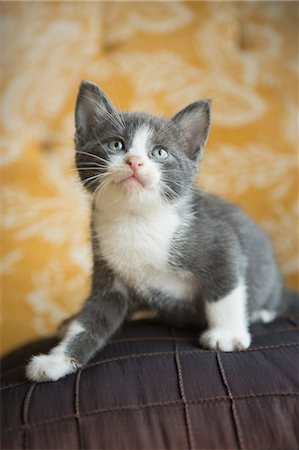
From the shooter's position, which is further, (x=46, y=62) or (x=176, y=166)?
(x=46, y=62)

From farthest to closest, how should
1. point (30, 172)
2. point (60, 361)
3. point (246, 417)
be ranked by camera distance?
point (30, 172) → point (60, 361) → point (246, 417)

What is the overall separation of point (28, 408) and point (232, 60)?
1146 millimetres

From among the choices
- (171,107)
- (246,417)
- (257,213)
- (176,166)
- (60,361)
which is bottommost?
(246,417)

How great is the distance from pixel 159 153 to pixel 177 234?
0.17m

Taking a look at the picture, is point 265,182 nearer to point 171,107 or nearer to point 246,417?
point 171,107

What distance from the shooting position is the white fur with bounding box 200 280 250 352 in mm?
928

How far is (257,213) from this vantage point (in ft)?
4.79

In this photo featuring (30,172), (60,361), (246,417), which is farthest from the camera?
(30,172)

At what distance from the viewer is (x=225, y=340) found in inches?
36.6

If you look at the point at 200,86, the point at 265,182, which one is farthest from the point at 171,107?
the point at 265,182

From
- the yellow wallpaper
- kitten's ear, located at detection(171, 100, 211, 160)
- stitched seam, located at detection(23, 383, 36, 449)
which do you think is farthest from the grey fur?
the yellow wallpaper

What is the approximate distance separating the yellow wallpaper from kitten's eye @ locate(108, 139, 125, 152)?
1.72 feet

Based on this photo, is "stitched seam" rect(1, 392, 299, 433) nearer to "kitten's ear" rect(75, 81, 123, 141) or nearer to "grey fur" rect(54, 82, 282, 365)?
"grey fur" rect(54, 82, 282, 365)

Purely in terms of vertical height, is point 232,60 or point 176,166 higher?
point 232,60
